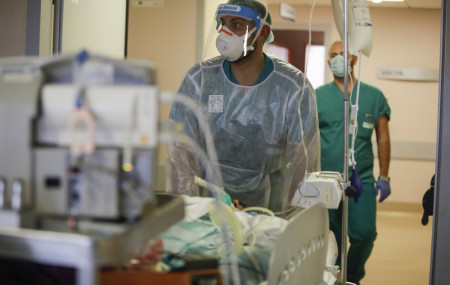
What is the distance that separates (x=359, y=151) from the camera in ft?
12.9

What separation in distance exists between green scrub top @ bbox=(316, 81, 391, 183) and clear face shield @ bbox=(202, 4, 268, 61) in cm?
142

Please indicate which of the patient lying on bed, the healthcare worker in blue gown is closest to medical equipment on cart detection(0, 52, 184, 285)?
the patient lying on bed

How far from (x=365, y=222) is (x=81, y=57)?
3033mm

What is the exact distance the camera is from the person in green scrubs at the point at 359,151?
3.75 metres

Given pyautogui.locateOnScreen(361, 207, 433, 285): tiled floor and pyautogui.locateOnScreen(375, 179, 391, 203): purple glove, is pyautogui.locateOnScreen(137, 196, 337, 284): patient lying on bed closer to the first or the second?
pyautogui.locateOnScreen(375, 179, 391, 203): purple glove

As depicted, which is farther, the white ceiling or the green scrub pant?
the white ceiling

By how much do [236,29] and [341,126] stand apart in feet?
4.99

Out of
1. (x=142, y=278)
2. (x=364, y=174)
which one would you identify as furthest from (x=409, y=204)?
(x=142, y=278)

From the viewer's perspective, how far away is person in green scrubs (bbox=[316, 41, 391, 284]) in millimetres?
3754

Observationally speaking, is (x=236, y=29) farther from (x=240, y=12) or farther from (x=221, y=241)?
(x=221, y=241)

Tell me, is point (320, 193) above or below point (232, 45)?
below

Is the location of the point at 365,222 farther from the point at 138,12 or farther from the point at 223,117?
the point at 138,12

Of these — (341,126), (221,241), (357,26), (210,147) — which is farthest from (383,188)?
(210,147)

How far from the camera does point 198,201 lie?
1.85 m
